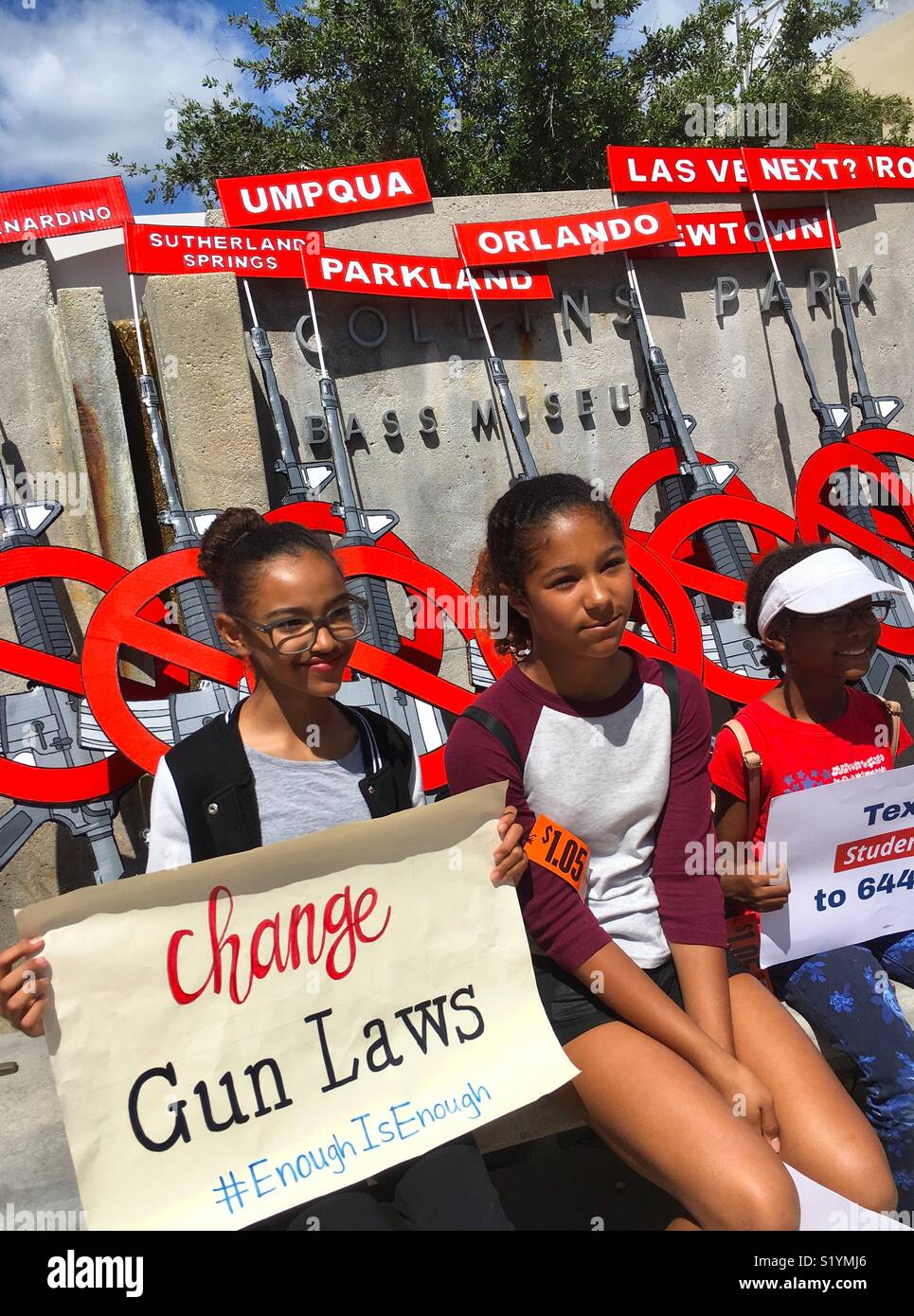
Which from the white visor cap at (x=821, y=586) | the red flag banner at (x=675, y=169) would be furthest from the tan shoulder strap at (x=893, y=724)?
the red flag banner at (x=675, y=169)

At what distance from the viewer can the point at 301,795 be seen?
2.13m

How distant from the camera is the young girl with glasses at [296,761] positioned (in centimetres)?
191

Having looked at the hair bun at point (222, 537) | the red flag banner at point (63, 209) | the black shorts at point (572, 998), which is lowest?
the black shorts at point (572, 998)

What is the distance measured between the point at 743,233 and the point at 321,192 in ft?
7.47

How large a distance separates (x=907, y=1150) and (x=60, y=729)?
3.15 m

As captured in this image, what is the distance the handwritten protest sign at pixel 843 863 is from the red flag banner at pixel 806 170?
4153 millimetres

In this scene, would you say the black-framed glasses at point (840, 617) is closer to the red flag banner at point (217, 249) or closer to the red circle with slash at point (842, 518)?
the red circle with slash at point (842, 518)

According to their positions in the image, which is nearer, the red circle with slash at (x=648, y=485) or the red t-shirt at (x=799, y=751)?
the red t-shirt at (x=799, y=751)

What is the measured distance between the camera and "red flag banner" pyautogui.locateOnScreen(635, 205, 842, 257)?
5.41 m

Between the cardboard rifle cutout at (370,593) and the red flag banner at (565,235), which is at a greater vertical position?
the red flag banner at (565,235)

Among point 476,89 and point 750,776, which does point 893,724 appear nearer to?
point 750,776

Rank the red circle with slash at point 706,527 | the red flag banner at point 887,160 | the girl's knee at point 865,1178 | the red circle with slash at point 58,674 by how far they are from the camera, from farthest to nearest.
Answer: the red flag banner at point 887,160 → the red circle with slash at point 706,527 → the red circle with slash at point 58,674 → the girl's knee at point 865,1178

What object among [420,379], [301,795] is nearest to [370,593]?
[420,379]
